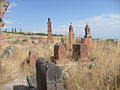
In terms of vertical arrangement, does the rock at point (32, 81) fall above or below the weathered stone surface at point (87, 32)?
below

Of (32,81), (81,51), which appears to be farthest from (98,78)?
(81,51)

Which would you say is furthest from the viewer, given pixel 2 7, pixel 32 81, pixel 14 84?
pixel 2 7

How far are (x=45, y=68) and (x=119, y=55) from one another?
2185mm

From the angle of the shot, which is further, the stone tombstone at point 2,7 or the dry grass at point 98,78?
the stone tombstone at point 2,7

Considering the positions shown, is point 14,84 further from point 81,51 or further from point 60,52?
point 81,51

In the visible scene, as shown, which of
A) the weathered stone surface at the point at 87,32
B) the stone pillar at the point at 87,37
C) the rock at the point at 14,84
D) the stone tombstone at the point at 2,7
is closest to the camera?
the rock at the point at 14,84

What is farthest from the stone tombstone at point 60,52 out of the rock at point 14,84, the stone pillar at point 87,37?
the rock at point 14,84

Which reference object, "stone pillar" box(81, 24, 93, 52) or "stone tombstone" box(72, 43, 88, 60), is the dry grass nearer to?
"stone tombstone" box(72, 43, 88, 60)

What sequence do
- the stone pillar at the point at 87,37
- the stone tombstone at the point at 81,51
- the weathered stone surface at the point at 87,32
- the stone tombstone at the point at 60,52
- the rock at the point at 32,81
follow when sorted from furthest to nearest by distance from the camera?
the weathered stone surface at the point at 87,32 < the stone pillar at the point at 87,37 < the stone tombstone at the point at 60,52 < the stone tombstone at the point at 81,51 < the rock at the point at 32,81

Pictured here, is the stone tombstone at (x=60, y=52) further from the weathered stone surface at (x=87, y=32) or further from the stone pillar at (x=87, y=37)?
the weathered stone surface at (x=87, y=32)

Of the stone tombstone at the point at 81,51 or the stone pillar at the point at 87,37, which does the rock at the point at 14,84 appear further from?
the stone pillar at the point at 87,37

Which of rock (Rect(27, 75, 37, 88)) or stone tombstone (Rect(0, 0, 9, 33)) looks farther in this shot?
stone tombstone (Rect(0, 0, 9, 33))

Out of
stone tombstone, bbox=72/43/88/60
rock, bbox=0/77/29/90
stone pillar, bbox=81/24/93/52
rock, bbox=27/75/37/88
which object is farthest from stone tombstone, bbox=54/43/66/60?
rock, bbox=27/75/37/88

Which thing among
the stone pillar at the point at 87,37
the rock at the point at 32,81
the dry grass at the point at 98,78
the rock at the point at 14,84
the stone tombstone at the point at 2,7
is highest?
the stone tombstone at the point at 2,7
